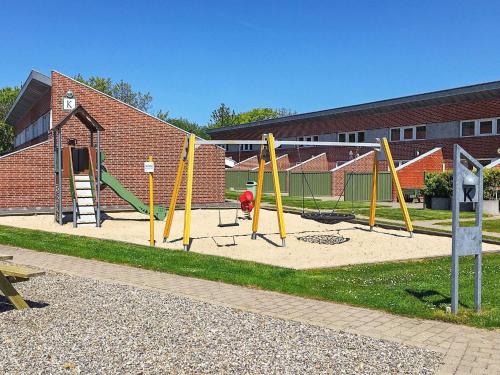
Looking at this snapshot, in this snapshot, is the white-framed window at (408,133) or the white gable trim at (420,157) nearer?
the white gable trim at (420,157)

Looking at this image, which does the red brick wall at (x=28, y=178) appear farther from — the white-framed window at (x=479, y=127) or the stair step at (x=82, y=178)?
the white-framed window at (x=479, y=127)

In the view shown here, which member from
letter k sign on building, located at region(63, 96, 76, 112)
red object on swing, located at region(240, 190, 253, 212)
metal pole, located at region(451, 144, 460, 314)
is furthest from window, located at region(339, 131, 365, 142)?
metal pole, located at region(451, 144, 460, 314)

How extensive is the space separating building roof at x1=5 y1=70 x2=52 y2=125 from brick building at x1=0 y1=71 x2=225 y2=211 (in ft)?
0.19

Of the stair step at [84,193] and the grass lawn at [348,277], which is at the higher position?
the stair step at [84,193]

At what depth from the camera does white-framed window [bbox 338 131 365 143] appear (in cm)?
3853

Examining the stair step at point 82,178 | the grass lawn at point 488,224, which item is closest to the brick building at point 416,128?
the grass lawn at point 488,224

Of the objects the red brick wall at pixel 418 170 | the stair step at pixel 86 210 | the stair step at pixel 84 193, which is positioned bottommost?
the stair step at pixel 86 210

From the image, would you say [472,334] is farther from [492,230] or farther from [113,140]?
[113,140]

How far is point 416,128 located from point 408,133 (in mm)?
707

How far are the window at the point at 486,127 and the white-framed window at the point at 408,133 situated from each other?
3930 mm

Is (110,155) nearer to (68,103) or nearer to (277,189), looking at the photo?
(68,103)

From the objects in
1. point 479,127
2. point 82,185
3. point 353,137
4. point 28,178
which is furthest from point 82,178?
point 353,137

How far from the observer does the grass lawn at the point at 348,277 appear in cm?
632

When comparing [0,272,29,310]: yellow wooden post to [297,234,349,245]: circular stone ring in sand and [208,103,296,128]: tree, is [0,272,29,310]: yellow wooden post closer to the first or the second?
[297,234,349,245]: circular stone ring in sand
